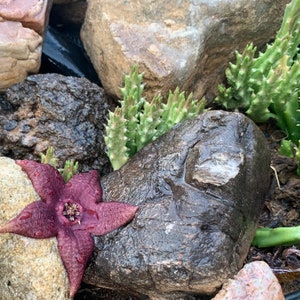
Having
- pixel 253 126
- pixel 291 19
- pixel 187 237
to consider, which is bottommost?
pixel 187 237

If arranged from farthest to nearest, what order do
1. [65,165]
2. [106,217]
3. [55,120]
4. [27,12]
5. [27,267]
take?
[27,12]
[55,120]
[65,165]
[106,217]
[27,267]

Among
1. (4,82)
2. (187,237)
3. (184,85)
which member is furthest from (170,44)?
(187,237)

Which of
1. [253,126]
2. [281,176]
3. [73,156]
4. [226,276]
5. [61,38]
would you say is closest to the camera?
[226,276]

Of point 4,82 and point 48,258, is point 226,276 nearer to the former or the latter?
point 48,258

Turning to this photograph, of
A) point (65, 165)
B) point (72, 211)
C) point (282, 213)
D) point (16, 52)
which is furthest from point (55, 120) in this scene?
point (282, 213)

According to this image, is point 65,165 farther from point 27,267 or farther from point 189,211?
point 189,211
